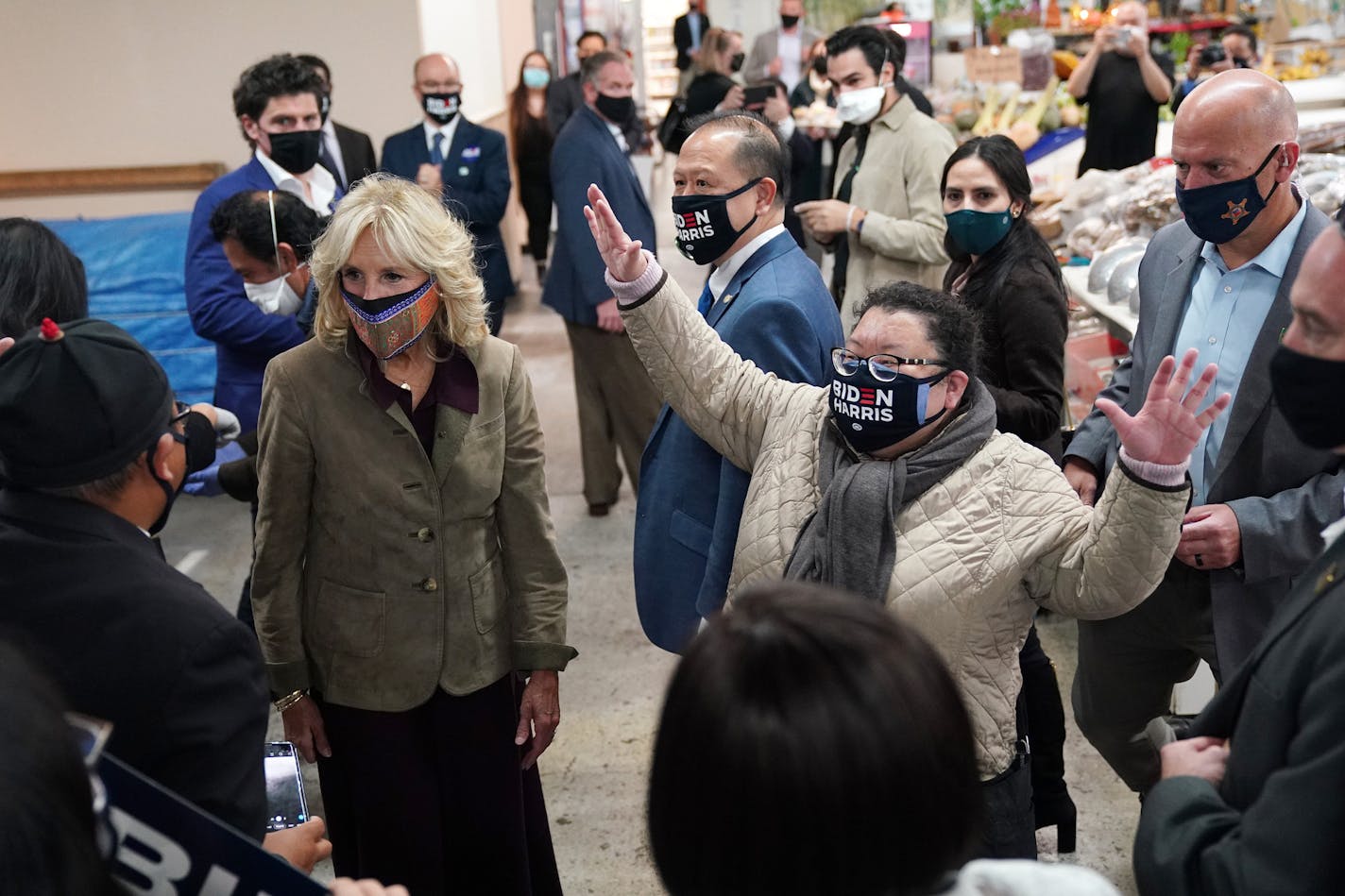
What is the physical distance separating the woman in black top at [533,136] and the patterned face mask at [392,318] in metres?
7.01

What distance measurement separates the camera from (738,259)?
2.80m

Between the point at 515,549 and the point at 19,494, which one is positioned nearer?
the point at 19,494

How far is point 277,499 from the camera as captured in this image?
2330 millimetres

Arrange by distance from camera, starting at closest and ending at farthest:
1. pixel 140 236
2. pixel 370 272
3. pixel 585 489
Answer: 1. pixel 370 272
2. pixel 585 489
3. pixel 140 236

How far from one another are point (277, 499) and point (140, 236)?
486cm

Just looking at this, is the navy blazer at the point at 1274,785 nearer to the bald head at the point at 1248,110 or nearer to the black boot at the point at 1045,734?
the bald head at the point at 1248,110

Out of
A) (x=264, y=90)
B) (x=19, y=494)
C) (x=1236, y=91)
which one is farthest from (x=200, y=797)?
(x=264, y=90)

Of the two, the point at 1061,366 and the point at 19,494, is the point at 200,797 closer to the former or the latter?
the point at 19,494

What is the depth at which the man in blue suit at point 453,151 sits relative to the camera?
6.16 meters

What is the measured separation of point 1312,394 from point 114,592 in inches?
57.7

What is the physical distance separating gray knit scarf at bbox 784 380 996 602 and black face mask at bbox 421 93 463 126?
4623mm

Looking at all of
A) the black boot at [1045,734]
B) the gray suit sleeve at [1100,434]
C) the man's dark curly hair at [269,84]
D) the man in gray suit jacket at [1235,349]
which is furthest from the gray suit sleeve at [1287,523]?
the man's dark curly hair at [269,84]

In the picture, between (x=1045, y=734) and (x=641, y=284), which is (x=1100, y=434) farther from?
(x=641, y=284)

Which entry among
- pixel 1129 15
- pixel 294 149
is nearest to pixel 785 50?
pixel 1129 15
